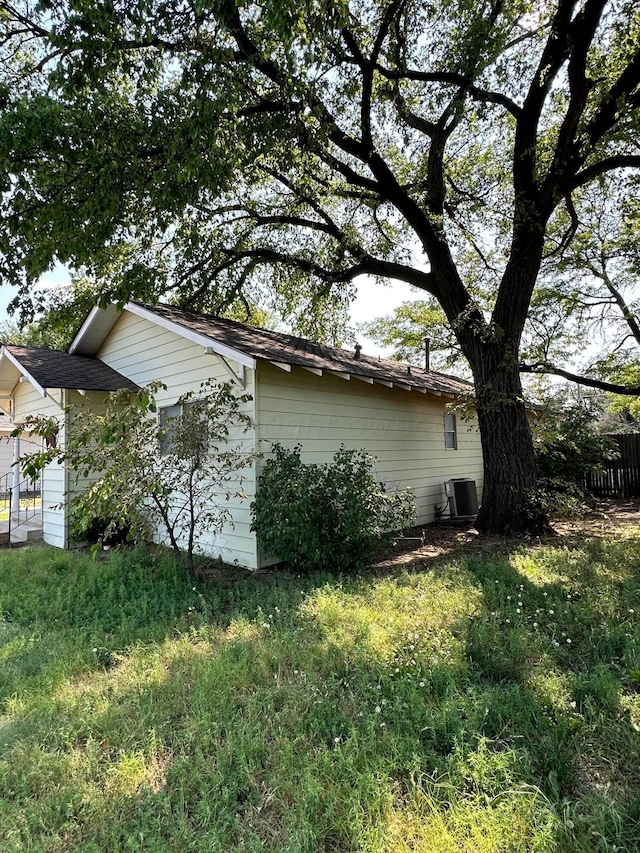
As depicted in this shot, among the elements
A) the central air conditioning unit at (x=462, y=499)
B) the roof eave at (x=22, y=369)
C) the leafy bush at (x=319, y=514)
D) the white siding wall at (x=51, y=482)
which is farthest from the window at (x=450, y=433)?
the roof eave at (x=22, y=369)

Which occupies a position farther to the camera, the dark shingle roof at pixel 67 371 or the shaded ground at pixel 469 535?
the dark shingle roof at pixel 67 371

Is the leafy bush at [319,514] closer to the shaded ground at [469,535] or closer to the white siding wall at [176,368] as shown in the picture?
the white siding wall at [176,368]

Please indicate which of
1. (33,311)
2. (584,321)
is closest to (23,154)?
(33,311)

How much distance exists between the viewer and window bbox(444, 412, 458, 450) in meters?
11.4

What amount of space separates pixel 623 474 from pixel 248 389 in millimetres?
12906

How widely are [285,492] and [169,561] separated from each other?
211 centimetres

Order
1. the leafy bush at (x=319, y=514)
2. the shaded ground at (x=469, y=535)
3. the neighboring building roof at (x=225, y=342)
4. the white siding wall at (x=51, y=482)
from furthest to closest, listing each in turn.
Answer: the white siding wall at (x=51, y=482)
the shaded ground at (x=469, y=535)
the neighboring building roof at (x=225, y=342)
the leafy bush at (x=319, y=514)

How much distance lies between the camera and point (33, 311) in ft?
24.1

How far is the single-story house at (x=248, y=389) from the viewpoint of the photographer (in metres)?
6.50

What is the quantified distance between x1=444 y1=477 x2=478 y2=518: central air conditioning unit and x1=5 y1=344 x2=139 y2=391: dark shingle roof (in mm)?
7153

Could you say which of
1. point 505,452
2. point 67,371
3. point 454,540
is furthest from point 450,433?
point 67,371

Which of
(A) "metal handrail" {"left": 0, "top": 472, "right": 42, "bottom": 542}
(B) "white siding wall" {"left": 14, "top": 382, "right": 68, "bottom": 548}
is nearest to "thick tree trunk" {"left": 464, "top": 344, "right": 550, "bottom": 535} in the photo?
(B) "white siding wall" {"left": 14, "top": 382, "right": 68, "bottom": 548}

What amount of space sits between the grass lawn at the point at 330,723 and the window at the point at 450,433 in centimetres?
677

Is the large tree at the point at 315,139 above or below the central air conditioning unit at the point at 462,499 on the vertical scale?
above
